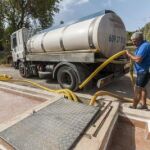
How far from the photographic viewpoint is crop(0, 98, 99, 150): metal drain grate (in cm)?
259

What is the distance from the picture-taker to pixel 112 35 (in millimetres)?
6852

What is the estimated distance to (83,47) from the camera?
6.77 meters

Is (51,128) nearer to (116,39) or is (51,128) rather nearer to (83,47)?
(83,47)

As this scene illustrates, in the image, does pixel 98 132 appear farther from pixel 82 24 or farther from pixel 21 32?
pixel 21 32

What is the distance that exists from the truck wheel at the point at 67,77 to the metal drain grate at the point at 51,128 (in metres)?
3.22

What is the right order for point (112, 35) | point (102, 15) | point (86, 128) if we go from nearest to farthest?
point (86, 128), point (102, 15), point (112, 35)

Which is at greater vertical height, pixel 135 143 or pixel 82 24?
pixel 82 24

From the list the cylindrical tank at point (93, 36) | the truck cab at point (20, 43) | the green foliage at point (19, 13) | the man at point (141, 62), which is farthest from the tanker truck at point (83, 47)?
the green foliage at point (19, 13)

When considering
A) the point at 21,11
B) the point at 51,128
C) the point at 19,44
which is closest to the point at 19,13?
the point at 21,11

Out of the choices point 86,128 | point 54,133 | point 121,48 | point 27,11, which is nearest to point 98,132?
point 86,128

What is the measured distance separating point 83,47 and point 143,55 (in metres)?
2.62

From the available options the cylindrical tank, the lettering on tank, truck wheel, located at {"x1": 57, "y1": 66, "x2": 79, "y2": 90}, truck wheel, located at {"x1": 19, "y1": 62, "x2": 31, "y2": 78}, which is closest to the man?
the cylindrical tank

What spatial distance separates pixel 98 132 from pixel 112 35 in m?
4.52

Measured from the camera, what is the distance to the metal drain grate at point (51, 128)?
2.59m
